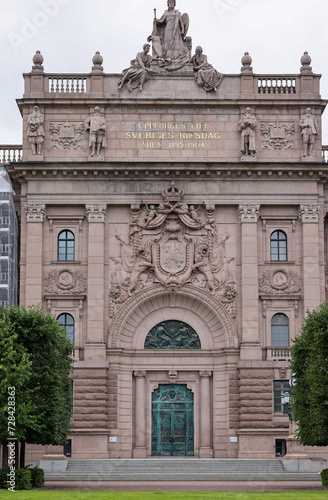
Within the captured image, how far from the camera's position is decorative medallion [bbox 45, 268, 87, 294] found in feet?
227

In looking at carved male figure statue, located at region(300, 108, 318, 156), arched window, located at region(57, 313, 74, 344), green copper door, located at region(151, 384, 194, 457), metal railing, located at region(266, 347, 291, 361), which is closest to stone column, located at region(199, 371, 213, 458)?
green copper door, located at region(151, 384, 194, 457)

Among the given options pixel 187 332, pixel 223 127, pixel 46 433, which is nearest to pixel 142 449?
pixel 187 332

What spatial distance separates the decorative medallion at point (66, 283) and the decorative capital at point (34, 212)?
339cm

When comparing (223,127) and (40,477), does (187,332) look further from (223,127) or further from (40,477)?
(40,477)

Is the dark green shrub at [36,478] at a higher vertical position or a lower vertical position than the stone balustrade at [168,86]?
lower

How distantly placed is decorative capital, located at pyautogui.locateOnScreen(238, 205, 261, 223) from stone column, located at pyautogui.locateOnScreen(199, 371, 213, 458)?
31.3 feet

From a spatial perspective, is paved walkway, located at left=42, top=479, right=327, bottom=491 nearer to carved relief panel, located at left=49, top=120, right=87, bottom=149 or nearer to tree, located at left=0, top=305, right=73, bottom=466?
tree, located at left=0, top=305, right=73, bottom=466

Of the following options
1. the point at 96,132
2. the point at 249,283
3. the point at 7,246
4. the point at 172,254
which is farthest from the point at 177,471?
the point at 96,132

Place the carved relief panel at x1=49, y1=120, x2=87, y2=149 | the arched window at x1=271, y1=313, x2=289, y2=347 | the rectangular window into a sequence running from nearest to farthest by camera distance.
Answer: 1. the rectangular window
2. the arched window at x1=271, y1=313, x2=289, y2=347
3. the carved relief panel at x1=49, y1=120, x2=87, y2=149

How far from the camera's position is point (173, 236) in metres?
69.8

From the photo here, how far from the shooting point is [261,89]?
71.5 meters

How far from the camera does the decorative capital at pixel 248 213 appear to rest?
69.9 m

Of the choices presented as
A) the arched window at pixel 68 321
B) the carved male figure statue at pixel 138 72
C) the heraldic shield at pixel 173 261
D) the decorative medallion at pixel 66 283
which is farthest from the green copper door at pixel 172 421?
the carved male figure statue at pixel 138 72

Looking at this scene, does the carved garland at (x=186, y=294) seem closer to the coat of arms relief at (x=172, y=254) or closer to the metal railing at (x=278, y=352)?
the coat of arms relief at (x=172, y=254)
